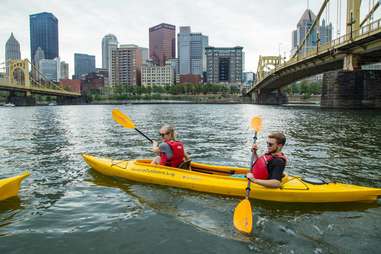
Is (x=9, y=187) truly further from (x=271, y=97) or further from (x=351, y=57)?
(x=271, y=97)

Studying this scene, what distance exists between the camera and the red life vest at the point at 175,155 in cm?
720

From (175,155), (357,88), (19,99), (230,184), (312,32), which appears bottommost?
(230,184)

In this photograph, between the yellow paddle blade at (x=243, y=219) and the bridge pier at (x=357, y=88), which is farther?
the bridge pier at (x=357, y=88)

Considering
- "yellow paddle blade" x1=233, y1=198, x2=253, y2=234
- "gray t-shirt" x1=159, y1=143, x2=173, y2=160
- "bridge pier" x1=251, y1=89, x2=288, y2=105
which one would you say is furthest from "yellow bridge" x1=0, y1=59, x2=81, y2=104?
"yellow paddle blade" x1=233, y1=198, x2=253, y2=234

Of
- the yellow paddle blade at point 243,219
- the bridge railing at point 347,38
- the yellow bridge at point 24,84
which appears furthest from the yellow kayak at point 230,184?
the yellow bridge at point 24,84

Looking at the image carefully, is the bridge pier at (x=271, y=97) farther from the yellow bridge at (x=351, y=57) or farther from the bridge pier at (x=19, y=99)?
the bridge pier at (x=19, y=99)

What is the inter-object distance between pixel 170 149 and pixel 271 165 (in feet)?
7.75

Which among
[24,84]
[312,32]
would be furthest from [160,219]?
[24,84]

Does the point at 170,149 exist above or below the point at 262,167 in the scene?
above

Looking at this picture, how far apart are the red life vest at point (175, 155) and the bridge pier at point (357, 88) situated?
32.6 m

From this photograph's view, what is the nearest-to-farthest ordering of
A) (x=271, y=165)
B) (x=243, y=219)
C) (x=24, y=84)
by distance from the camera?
(x=243, y=219), (x=271, y=165), (x=24, y=84)

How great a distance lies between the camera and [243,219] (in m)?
5.15

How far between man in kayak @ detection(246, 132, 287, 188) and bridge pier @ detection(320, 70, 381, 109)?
3315cm

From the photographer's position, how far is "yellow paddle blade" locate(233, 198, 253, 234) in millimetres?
4996
